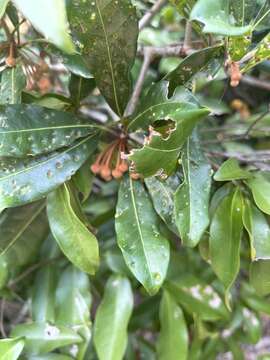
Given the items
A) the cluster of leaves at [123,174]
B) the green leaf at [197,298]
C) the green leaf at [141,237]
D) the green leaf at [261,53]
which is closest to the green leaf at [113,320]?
the cluster of leaves at [123,174]

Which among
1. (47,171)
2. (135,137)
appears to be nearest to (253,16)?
(135,137)

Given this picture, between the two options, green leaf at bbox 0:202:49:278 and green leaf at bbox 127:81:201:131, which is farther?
green leaf at bbox 0:202:49:278

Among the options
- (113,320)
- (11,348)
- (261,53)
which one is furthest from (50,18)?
(113,320)

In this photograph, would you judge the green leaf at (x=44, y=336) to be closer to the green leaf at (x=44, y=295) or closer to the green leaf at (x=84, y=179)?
the green leaf at (x=44, y=295)

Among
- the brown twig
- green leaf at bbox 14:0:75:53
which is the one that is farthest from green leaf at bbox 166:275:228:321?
green leaf at bbox 14:0:75:53

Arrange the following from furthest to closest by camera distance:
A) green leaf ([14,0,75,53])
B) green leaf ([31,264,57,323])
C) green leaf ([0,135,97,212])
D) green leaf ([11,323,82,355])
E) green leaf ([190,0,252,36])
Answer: green leaf ([31,264,57,323])
green leaf ([11,323,82,355])
green leaf ([0,135,97,212])
green leaf ([190,0,252,36])
green leaf ([14,0,75,53])

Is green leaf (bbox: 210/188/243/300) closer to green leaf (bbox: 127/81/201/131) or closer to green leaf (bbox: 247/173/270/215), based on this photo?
green leaf (bbox: 247/173/270/215)

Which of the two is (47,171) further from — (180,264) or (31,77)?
(180,264)

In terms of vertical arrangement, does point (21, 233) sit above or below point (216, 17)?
below

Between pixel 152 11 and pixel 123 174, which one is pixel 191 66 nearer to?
pixel 123 174
